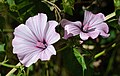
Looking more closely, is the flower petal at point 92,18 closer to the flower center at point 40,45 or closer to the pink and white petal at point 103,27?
the pink and white petal at point 103,27

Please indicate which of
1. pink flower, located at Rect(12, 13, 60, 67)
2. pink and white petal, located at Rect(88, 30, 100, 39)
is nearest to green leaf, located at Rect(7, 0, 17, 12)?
pink flower, located at Rect(12, 13, 60, 67)

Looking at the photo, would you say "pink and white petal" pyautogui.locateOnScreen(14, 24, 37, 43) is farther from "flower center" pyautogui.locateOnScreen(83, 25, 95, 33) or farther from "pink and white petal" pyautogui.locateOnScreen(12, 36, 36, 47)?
"flower center" pyautogui.locateOnScreen(83, 25, 95, 33)

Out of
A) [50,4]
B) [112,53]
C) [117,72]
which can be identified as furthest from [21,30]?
[117,72]

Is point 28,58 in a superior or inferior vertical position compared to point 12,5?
inferior

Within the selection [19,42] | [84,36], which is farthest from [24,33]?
[84,36]

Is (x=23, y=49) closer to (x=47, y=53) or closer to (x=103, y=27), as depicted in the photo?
(x=47, y=53)

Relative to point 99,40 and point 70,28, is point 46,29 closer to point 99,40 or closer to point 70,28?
point 70,28

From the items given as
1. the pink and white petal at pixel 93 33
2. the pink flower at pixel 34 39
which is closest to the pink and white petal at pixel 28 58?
the pink flower at pixel 34 39
